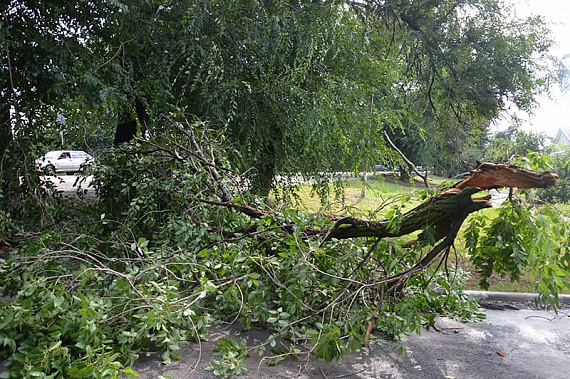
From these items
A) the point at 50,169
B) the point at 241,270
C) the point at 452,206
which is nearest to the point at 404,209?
the point at 452,206

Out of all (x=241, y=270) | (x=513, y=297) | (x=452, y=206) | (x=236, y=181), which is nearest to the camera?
(x=452, y=206)

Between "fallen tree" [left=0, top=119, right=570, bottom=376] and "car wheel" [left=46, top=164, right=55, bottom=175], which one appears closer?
"fallen tree" [left=0, top=119, right=570, bottom=376]

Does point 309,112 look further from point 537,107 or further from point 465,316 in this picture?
point 537,107

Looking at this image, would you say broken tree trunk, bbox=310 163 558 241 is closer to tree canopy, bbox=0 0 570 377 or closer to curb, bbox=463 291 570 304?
tree canopy, bbox=0 0 570 377

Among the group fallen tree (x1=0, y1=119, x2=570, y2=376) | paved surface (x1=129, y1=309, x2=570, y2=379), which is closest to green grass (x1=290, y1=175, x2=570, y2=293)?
fallen tree (x1=0, y1=119, x2=570, y2=376)

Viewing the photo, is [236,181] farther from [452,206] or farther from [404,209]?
[404,209]

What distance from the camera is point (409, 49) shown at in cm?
932

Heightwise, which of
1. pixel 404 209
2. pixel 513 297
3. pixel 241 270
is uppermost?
pixel 404 209

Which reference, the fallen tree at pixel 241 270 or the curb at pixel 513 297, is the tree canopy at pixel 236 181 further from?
the curb at pixel 513 297

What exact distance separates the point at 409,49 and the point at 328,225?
656 cm

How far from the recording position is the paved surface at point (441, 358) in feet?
9.93

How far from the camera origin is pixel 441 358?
11.2 ft

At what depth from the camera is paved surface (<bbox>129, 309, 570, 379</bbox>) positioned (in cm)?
303

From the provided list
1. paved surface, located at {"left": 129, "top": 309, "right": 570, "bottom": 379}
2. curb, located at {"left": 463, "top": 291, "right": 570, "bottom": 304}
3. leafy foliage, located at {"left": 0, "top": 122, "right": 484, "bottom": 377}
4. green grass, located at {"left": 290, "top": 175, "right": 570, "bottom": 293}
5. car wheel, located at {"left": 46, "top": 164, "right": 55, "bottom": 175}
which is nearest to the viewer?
leafy foliage, located at {"left": 0, "top": 122, "right": 484, "bottom": 377}
